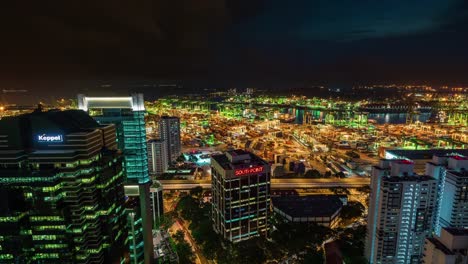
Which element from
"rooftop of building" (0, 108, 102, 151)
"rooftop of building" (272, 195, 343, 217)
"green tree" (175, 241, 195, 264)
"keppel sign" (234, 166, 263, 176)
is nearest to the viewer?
"rooftop of building" (0, 108, 102, 151)

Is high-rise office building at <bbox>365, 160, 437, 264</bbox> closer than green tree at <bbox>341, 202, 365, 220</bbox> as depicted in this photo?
Yes

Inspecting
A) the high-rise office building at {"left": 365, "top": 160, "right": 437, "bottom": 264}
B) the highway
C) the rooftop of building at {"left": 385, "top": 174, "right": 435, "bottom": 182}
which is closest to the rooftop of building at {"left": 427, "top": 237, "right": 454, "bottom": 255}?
the high-rise office building at {"left": 365, "top": 160, "right": 437, "bottom": 264}

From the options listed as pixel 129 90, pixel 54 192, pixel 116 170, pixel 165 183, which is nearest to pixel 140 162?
pixel 116 170

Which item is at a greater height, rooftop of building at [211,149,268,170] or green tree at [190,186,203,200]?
rooftop of building at [211,149,268,170]

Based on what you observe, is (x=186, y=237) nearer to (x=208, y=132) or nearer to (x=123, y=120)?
(x=123, y=120)

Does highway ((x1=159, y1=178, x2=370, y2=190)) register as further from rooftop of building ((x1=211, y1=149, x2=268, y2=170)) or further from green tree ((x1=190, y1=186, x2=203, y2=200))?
rooftop of building ((x1=211, y1=149, x2=268, y2=170))

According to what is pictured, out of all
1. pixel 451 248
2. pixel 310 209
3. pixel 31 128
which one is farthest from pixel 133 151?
pixel 451 248

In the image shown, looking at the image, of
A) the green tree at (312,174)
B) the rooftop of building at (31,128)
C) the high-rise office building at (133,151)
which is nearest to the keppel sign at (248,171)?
the high-rise office building at (133,151)

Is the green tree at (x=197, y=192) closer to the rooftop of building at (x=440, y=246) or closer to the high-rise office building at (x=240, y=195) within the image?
the high-rise office building at (x=240, y=195)
